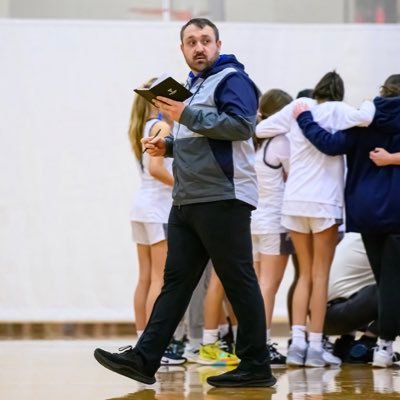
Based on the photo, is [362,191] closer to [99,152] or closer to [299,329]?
[299,329]

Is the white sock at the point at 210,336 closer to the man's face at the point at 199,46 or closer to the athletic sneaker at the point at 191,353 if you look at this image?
the athletic sneaker at the point at 191,353

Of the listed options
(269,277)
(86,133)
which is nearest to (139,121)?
(269,277)

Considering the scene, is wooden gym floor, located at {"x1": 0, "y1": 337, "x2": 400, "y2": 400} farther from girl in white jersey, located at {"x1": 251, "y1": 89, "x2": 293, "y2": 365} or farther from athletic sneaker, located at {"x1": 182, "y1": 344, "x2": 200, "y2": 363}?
girl in white jersey, located at {"x1": 251, "y1": 89, "x2": 293, "y2": 365}

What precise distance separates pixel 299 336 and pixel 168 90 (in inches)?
69.3

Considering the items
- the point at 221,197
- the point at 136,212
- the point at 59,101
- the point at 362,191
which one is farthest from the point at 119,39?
the point at 221,197

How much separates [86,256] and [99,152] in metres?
0.70

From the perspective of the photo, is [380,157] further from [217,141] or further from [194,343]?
[194,343]

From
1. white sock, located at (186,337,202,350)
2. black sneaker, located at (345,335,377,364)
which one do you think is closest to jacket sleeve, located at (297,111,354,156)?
black sneaker, located at (345,335,377,364)

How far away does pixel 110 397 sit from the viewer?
3.62 metres

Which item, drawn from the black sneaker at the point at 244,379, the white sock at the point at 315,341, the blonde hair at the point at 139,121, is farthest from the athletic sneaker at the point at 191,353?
the black sneaker at the point at 244,379

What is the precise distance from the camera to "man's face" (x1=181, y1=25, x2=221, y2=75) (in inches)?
149

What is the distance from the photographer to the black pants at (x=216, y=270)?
12.3 ft

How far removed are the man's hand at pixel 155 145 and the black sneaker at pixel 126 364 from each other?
76 cm

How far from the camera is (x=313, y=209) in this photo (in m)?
4.78
